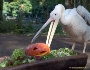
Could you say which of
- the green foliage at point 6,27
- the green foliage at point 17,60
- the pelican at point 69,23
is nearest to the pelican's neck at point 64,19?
the pelican at point 69,23

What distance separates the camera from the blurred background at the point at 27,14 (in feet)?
50.1

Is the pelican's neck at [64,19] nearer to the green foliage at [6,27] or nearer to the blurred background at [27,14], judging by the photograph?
the blurred background at [27,14]

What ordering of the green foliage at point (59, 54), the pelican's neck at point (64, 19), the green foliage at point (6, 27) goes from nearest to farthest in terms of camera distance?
the green foliage at point (59, 54) → the pelican's neck at point (64, 19) → the green foliage at point (6, 27)

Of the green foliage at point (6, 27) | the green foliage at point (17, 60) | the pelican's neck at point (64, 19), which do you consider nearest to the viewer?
the green foliage at point (17, 60)

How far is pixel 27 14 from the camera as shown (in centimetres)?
2595

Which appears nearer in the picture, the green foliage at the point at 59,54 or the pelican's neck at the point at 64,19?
the green foliage at the point at 59,54

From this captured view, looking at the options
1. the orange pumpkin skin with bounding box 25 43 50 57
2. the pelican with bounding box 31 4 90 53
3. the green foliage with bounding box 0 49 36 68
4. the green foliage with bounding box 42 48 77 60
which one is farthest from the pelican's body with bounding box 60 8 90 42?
the green foliage with bounding box 0 49 36 68

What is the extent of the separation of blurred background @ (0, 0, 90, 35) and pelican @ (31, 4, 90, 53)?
898 cm

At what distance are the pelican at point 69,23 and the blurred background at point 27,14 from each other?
898cm

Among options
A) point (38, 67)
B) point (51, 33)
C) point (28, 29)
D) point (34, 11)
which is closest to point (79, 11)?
point (51, 33)

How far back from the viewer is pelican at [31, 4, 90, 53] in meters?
4.11

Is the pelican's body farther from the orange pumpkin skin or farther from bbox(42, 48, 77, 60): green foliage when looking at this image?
the orange pumpkin skin

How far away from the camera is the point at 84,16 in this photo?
5301mm

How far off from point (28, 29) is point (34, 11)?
12.1m
